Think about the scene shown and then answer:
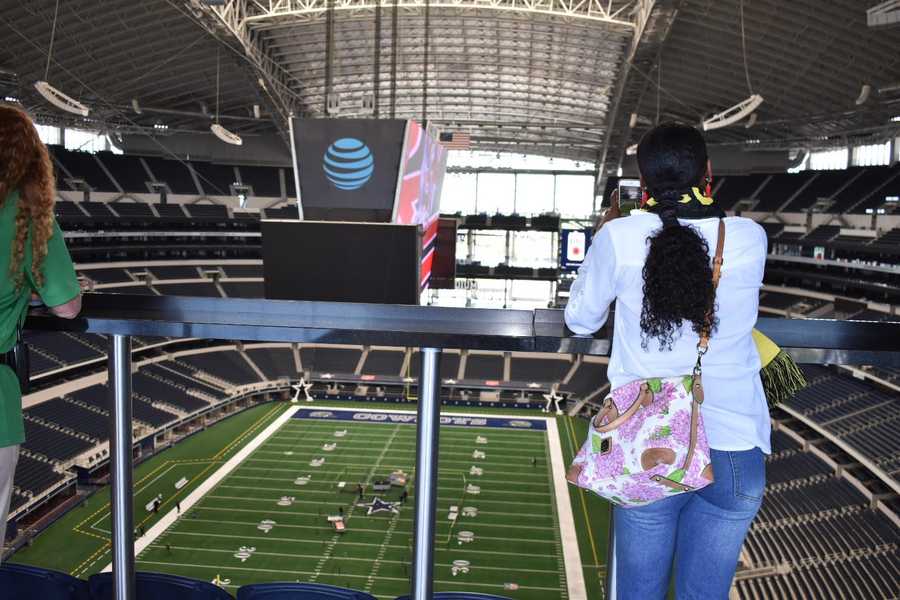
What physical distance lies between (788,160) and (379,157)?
137ft

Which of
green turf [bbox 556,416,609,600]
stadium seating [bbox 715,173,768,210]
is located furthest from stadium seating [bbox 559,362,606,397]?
stadium seating [bbox 715,173,768,210]

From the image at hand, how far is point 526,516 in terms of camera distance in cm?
2328

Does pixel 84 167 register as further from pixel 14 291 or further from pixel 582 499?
pixel 14 291

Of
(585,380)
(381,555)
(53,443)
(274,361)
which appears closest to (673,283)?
(381,555)

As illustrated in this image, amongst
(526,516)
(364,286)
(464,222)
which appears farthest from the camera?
(464,222)

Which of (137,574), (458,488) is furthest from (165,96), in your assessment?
(137,574)

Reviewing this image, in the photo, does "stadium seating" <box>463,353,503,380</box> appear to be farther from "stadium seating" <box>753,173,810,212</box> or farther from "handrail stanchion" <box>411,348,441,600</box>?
"handrail stanchion" <box>411,348,441,600</box>

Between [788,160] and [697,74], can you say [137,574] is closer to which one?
[697,74]

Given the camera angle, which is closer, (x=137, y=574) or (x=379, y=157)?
(x=137, y=574)

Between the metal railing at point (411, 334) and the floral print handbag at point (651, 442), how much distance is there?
0.23m

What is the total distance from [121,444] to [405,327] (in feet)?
3.18

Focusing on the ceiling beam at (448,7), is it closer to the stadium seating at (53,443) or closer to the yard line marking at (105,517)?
the yard line marking at (105,517)

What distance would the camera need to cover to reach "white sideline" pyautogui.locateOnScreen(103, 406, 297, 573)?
827 inches

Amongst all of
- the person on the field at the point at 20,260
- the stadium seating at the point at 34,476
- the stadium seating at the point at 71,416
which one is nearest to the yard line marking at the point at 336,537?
the stadium seating at the point at 34,476
